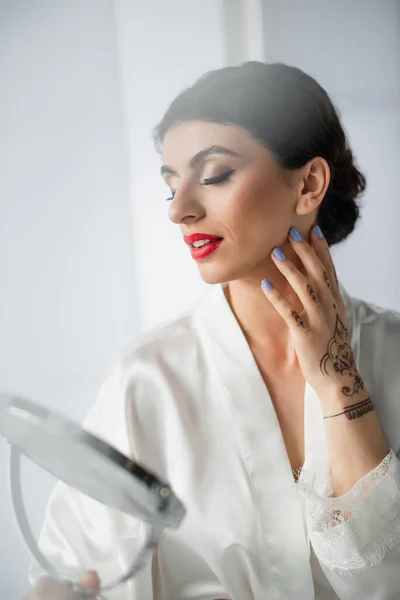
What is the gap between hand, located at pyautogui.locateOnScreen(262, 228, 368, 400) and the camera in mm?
660

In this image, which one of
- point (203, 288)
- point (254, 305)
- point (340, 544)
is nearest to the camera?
point (340, 544)

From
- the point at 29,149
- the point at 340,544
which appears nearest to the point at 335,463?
the point at 340,544

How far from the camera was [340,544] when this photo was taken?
2.04ft

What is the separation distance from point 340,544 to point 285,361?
0.21 m

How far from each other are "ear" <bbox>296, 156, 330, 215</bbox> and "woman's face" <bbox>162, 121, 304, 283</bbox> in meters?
0.03

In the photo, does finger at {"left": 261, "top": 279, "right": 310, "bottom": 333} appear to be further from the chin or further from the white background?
the white background

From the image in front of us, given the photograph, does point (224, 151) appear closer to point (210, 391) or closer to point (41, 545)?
point (210, 391)

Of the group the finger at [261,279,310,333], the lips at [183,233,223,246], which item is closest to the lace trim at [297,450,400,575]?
the finger at [261,279,310,333]

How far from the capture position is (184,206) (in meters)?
0.64

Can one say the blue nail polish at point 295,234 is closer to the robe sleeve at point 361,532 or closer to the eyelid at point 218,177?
the eyelid at point 218,177

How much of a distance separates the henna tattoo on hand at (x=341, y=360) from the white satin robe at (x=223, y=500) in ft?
0.19

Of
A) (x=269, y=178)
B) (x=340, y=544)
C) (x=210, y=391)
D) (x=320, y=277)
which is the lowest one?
(x=340, y=544)

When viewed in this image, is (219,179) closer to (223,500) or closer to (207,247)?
(207,247)

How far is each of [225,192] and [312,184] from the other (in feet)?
0.37
